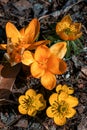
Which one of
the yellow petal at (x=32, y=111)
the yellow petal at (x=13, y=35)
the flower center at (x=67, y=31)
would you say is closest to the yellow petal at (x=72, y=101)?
the yellow petal at (x=32, y=111)

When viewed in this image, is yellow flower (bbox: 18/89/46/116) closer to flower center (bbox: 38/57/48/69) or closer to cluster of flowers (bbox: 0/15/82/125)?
cluster of flowers (bbox: 0/15/82/125)

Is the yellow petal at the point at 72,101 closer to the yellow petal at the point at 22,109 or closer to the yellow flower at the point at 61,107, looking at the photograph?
the yellow flower at the point at 61,107

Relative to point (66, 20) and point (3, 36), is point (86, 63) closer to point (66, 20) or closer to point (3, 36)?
point (66, 20)

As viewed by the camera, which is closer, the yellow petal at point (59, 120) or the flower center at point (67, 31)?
the yellow petal at point (59, 120)

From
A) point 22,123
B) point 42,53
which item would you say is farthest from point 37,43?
point 22,123

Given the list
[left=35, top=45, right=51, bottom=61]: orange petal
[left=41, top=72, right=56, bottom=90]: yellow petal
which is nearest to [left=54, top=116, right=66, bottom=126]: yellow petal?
[left=41, top=72, right=56, bottom=90]: yellow petal

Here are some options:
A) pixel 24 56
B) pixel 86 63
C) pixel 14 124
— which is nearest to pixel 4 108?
pixel 14 124
